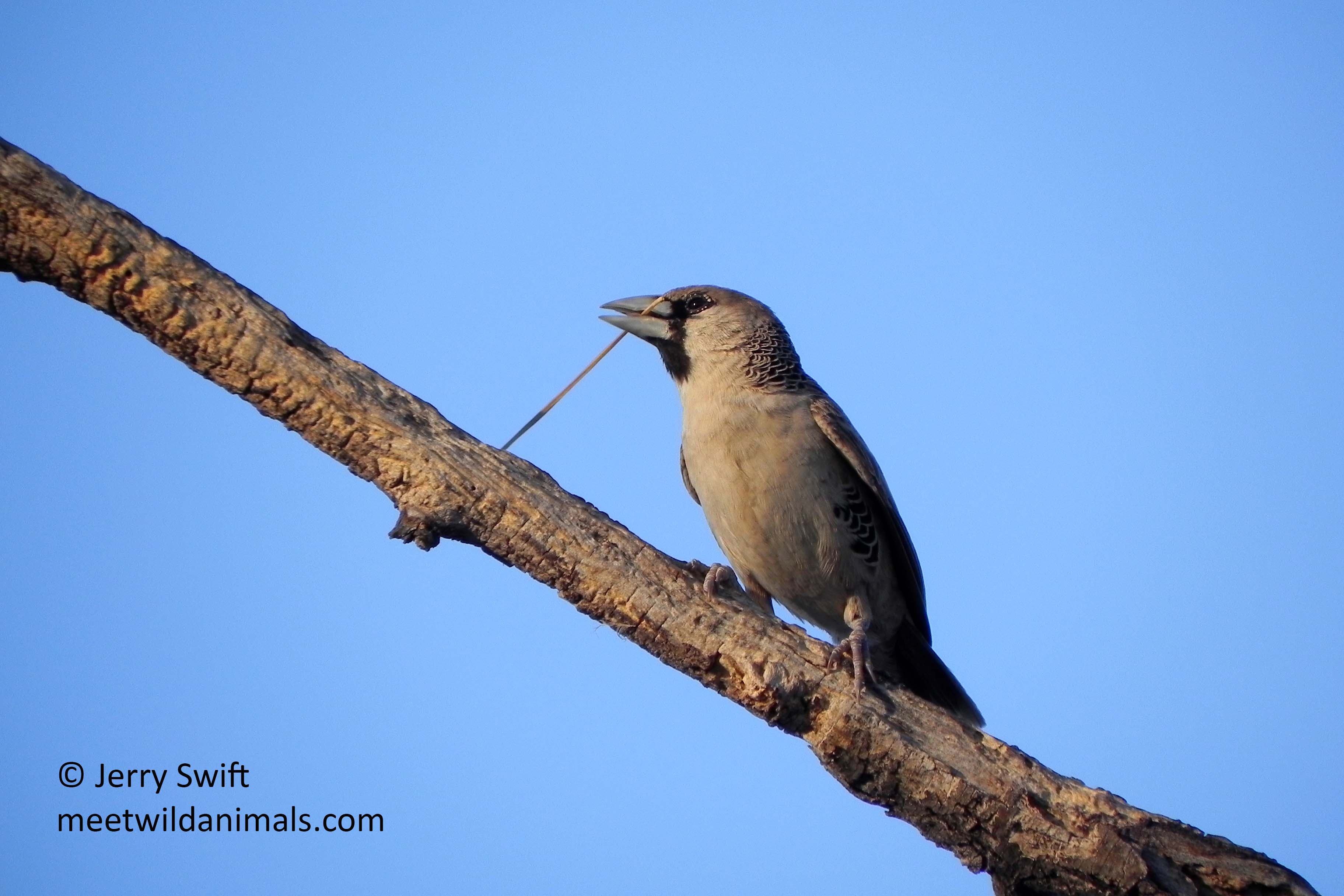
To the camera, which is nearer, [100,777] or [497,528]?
[497,528]

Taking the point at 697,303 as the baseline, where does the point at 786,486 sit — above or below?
below

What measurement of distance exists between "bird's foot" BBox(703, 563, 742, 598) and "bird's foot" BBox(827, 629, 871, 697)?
2.07 feet

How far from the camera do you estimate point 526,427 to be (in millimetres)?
5945

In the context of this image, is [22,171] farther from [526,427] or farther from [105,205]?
[526,427]

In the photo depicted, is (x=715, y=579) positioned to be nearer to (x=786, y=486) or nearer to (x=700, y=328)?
(x=786, y=486)

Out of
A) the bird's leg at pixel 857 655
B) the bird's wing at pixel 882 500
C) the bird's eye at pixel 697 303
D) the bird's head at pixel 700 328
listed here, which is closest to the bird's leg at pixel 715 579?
the bird's leg at pixel 857 655

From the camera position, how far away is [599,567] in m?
5.16

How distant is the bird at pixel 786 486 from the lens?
672 centimetres

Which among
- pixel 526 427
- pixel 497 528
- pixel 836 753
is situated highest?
pixel 526 427

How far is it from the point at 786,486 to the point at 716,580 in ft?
4.49

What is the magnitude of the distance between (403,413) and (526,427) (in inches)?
39.1

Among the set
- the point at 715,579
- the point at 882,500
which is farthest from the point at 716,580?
the point at 882,500

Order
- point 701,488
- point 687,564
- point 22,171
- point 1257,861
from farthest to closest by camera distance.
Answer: point 701,488
point 687,564
point 1257,861
point 22,171

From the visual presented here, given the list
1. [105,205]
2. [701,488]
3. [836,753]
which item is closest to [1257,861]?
[836,753]
